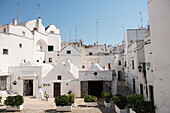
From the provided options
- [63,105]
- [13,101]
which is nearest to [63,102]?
[63,105]

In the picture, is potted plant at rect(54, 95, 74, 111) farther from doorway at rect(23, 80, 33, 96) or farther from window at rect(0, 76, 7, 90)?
window at rect(0, 76, 7, 90)

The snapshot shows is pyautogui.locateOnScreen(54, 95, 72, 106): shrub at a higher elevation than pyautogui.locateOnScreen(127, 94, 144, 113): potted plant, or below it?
below

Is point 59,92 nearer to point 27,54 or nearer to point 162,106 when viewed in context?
point 27,54

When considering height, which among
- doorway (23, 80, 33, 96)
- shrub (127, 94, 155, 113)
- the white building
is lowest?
doorway (23, 80, 33, 96)

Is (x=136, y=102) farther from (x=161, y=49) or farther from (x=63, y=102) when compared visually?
(x=63, y=102)

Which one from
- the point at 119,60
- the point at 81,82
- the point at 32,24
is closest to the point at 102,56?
the point at 119,60

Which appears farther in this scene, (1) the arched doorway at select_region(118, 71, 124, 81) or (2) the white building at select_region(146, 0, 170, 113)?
(1) the arched doorway at select_region(118, 71, 124, 81)

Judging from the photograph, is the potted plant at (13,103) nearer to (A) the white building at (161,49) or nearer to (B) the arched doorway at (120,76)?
(A) the white building at (161,49)

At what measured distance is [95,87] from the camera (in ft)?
60.1

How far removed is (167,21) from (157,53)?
193 cm

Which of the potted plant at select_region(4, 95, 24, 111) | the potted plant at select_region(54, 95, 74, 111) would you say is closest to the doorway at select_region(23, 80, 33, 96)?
the potted plant at select_region(4, 95, 24, 111)

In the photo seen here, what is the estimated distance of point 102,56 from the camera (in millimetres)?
28656

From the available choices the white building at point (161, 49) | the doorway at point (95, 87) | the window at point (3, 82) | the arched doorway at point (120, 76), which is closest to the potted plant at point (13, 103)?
the window at point (3, 82)

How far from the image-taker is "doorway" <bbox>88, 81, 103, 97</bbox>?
716 inches
